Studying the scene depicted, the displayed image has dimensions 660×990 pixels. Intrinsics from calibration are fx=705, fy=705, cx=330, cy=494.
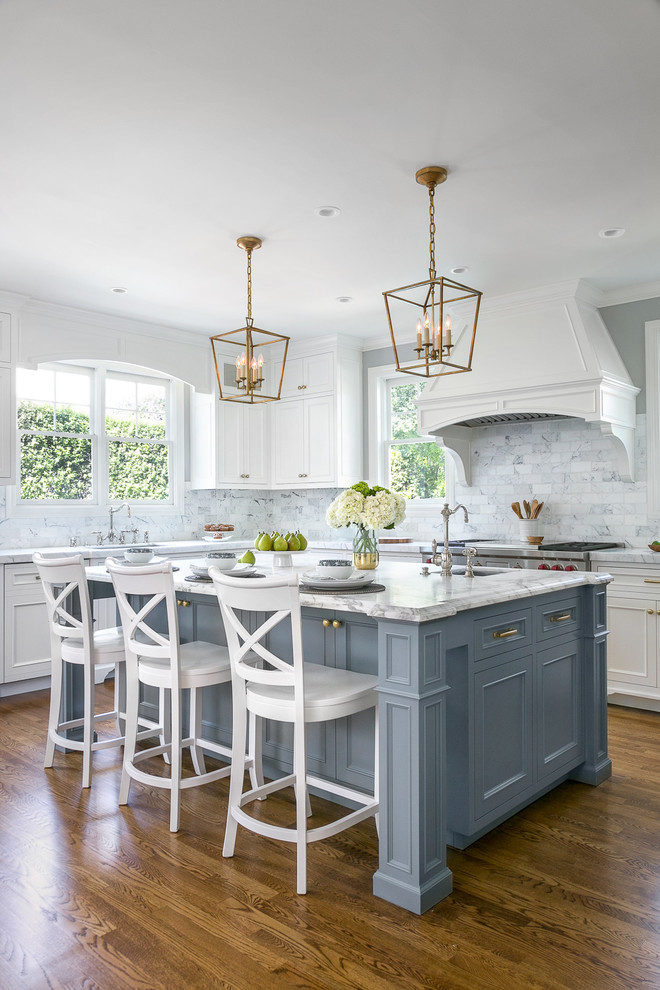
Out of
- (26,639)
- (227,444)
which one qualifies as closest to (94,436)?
(227,444)

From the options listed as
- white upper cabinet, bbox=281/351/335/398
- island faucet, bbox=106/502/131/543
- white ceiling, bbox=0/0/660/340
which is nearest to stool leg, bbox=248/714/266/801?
white ceiling, bbox=0/0/660/340

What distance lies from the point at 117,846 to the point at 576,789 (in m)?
1.94

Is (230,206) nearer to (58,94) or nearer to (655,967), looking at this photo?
(58,94)

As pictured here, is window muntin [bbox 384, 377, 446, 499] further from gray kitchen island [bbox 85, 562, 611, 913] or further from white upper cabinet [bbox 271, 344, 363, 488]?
gray kitchen island [bbox 85, 562, 611, 913]

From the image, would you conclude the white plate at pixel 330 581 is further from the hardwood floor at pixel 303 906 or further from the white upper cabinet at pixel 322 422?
the white upper cabinet at pixel 322 422

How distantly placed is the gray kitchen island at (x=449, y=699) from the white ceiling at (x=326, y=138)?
5.97 ft

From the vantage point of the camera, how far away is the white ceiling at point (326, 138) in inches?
87.8

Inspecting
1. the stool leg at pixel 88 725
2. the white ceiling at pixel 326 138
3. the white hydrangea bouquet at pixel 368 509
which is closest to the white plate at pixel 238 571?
the white hydrangea bouquet at pixel 368 509

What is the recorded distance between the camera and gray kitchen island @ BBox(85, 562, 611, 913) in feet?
7.17

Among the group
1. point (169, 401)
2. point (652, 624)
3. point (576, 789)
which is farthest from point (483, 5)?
point (169, 401)

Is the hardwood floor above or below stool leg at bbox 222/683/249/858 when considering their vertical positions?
Result: below

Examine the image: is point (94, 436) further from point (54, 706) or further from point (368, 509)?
point (368, 509)

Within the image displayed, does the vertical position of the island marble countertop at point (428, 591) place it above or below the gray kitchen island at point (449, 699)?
above

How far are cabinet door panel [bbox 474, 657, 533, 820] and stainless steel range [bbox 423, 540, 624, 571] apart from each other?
6.00 ft
